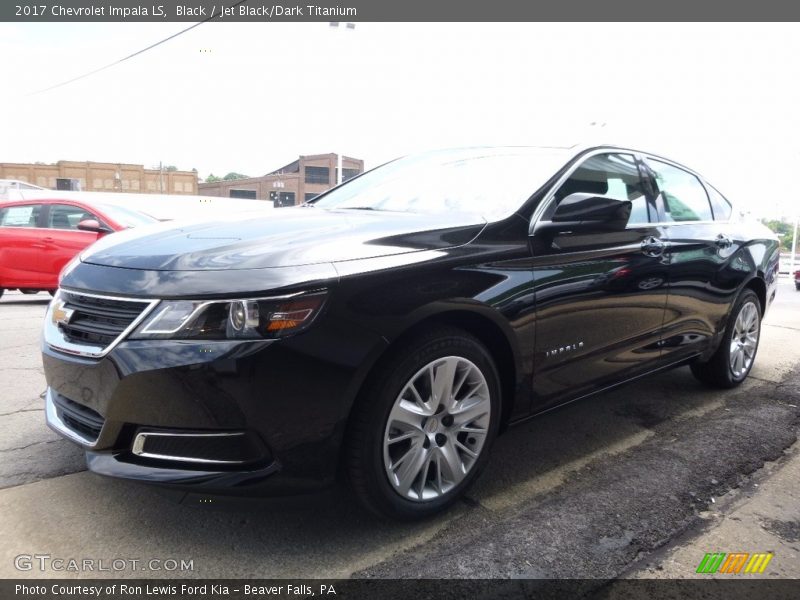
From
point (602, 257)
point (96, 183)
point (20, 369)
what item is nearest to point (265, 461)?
point (602, 257)

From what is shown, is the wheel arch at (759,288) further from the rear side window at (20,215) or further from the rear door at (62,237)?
the rear side window at (20,215)

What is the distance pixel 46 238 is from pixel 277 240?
7186mm

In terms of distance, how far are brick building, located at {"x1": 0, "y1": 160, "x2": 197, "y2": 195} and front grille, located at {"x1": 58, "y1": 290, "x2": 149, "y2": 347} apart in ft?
198

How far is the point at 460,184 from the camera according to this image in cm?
300

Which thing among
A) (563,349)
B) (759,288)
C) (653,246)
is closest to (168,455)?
(563,349)

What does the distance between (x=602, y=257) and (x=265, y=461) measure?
186 cm

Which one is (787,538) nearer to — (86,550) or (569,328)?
(569,328)

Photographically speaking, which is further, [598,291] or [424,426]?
[598,291]

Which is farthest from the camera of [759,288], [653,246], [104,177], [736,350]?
[104,177]

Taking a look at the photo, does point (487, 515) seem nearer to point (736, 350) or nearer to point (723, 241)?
point (723, 241)

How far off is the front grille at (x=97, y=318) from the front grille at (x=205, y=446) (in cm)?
36

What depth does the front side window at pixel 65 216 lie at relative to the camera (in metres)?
8.04

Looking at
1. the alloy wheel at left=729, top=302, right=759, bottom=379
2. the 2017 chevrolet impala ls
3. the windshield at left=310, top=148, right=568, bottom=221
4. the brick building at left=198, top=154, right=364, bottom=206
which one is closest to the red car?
the windshield at left=310, top=148, right=568, bottom=221

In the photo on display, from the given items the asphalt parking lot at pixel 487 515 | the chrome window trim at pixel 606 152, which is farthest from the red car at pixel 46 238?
the chrome window trim at pixel 606 152
